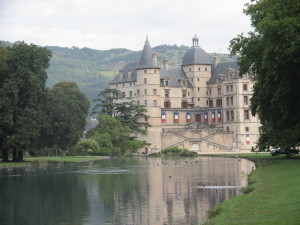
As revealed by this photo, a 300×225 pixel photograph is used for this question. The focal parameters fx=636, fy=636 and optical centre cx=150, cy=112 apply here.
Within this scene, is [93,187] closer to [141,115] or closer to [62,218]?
[62,218]

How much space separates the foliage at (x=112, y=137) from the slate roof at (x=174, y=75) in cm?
2082

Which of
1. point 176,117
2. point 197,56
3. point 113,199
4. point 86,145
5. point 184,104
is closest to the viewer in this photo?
point 113,199

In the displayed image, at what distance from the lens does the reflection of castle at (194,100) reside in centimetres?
9300

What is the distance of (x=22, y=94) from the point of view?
5506cm

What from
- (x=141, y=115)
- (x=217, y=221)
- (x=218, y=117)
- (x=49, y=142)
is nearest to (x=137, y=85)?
(x=141, y=115)

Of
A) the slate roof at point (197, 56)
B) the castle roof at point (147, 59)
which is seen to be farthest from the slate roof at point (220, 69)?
the castle roof at point (147, 59)

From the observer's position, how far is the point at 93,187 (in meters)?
30.6

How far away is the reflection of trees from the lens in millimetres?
20297

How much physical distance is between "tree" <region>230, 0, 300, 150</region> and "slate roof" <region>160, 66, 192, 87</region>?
5957cm

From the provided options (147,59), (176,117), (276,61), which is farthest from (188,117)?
(276,61)

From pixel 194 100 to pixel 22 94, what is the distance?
51712 millimetres

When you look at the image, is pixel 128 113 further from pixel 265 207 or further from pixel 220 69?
pixel 265 207

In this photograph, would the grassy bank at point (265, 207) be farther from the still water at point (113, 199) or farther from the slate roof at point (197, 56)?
the slate roof at point (197, 56)

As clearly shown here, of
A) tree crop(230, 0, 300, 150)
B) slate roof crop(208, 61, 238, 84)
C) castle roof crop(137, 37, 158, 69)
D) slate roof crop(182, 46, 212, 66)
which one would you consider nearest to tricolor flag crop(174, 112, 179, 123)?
slate roof crop(208, 61, 238, 84)
